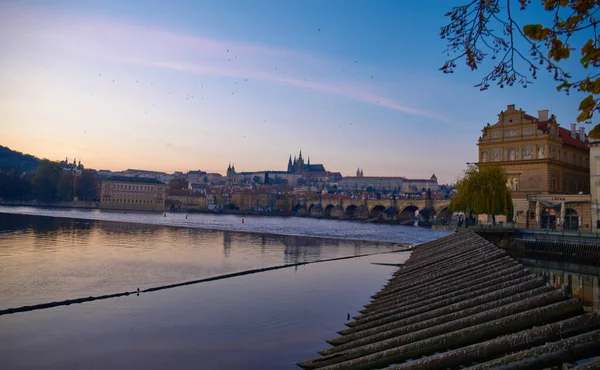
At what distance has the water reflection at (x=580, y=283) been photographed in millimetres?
16848

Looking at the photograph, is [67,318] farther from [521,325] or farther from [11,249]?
[11,249]

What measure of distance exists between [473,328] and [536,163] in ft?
158

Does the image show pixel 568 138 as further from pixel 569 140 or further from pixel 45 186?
pixel 45 186

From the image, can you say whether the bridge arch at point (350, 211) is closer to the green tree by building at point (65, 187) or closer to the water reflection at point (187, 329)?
the green tree by building at point (65, 187)

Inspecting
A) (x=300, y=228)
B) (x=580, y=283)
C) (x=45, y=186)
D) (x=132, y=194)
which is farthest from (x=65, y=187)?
(x=580, y=283)

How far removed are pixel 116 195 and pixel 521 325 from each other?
165774 millimetres

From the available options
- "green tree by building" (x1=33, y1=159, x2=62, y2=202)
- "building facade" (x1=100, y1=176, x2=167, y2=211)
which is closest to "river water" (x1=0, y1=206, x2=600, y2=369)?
"green tree by building" (x1=33, y1=159, x2=62, y2=202)

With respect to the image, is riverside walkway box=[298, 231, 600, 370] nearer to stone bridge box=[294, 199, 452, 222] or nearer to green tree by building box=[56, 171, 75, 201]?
stone bridge box=[294, 199, 452, 222]

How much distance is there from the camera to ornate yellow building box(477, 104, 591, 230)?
4838cm

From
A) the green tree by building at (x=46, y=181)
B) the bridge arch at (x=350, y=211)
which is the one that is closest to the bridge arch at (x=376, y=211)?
the bridge arch at (x=350, y=211)

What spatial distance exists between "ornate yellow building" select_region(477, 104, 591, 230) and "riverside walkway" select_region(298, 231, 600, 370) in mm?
36460

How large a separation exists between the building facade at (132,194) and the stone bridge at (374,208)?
5006cm

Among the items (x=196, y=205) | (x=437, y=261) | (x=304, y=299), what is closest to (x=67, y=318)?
(x=304, y=299)

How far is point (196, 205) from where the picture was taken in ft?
611
